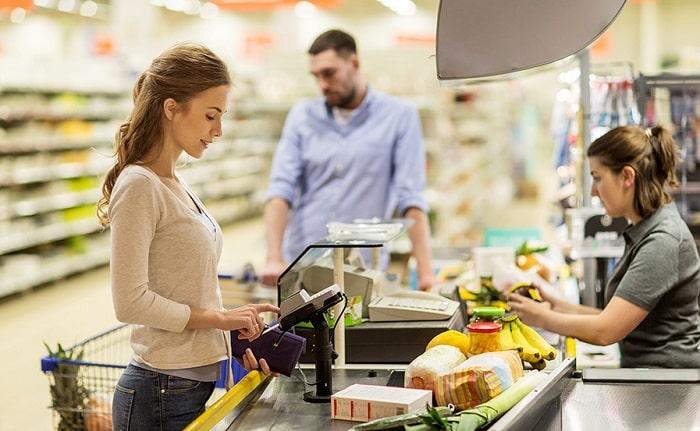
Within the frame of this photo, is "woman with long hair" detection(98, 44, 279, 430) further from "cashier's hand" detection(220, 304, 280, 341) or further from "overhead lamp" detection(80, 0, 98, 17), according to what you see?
"overhead lamp" detection(80, 0, 98, 17)

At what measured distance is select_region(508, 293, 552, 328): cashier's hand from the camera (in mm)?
2917

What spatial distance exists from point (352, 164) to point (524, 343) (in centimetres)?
186

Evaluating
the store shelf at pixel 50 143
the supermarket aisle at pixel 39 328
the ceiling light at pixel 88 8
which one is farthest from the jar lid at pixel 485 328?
the ceiling light at pixel 88 8

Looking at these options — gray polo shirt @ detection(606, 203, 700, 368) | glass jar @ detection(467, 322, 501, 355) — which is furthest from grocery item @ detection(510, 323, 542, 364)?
gray polo shirt @ detection(606, 203, 700, 368)

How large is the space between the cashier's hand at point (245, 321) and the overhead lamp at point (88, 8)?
662 inches

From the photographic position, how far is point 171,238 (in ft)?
7.14

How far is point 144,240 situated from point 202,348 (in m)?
0.34

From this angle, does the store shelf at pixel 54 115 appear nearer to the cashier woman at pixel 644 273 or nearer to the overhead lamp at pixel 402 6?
the overhead lamp at pixel 402 6

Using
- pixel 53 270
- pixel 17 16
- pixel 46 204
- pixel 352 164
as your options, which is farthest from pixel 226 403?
pixel 17 16

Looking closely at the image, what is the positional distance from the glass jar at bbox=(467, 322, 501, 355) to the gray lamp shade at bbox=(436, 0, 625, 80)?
2.17 ft

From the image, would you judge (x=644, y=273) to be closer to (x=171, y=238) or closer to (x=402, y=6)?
(x=171, y=238)

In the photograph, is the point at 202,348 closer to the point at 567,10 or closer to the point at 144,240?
the point at 144,240

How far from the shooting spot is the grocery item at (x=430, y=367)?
2.24 metres

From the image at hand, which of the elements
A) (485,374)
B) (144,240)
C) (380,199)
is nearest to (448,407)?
(485,374)
